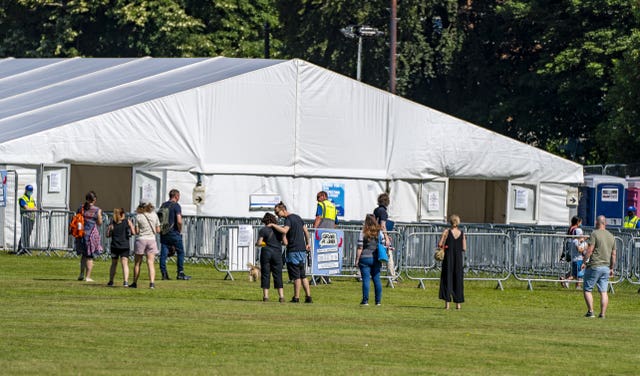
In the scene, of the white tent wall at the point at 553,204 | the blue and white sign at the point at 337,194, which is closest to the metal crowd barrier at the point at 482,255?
the blue and white sign at the point at 337,194

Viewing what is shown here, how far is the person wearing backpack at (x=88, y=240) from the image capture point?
2748 centimetres

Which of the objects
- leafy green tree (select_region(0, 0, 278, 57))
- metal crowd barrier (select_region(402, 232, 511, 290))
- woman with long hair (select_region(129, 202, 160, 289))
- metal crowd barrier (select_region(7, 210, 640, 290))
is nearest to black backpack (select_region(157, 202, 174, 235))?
metal crowd barrier (select_region(7, 210, 640, 290))

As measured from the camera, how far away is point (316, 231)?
28.5m

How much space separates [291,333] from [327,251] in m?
10.1

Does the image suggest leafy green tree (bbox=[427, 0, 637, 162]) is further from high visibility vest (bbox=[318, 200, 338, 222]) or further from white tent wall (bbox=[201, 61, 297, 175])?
high visibility vest (bbox=[318, 200, 338, 222])

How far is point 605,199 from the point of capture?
4816cm

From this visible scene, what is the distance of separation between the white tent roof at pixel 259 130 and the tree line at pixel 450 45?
47.6 ft

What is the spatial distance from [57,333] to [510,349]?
17.7 ft

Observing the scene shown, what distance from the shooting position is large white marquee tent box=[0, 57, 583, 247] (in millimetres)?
37906

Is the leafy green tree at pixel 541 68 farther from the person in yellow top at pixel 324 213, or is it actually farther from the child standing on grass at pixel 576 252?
the person in yellow top at pixel 324 213

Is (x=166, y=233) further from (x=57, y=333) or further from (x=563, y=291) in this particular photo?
(x=57, y=333)

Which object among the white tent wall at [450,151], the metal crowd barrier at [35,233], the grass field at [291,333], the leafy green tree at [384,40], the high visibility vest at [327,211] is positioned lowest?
the grass field at [291,333]

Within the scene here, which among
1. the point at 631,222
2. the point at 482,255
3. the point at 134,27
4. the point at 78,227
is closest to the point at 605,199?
the point at 631,222

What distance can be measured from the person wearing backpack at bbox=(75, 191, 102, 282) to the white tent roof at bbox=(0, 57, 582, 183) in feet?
28.6
